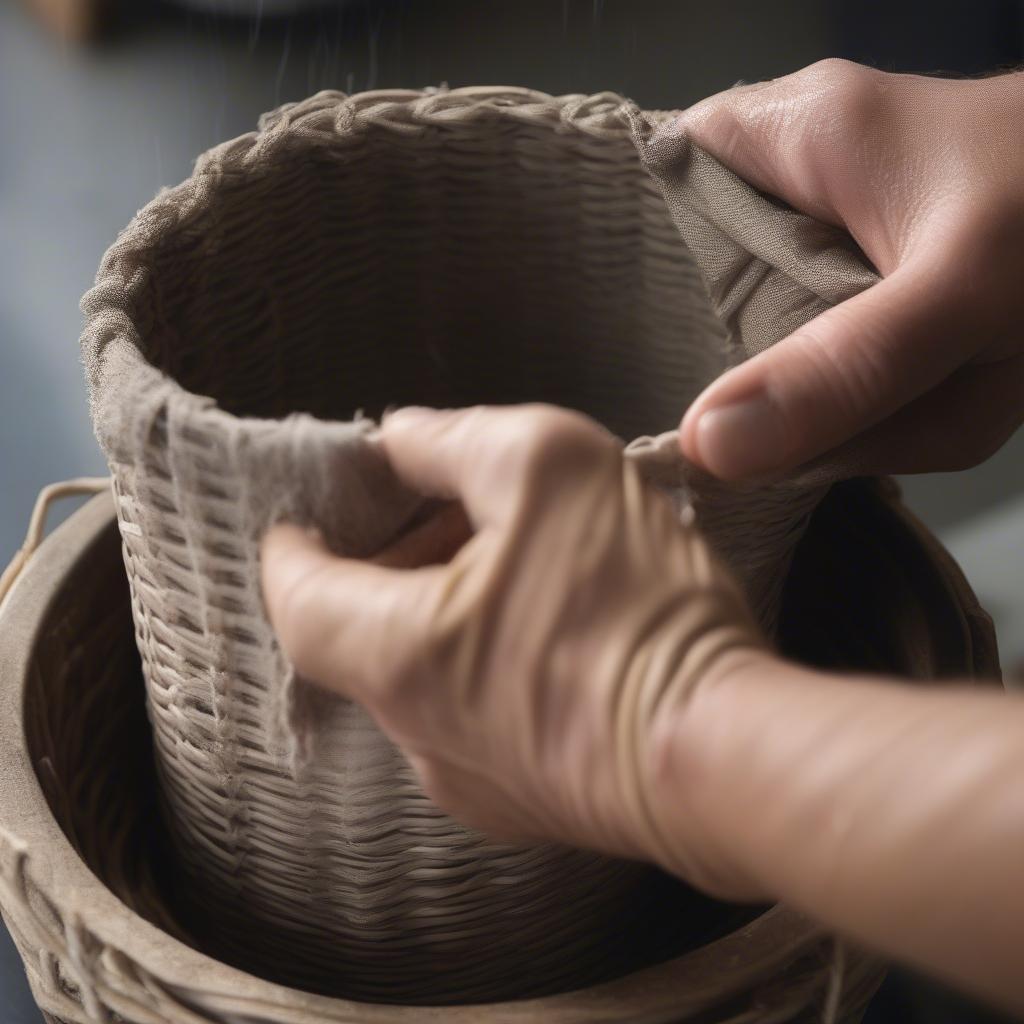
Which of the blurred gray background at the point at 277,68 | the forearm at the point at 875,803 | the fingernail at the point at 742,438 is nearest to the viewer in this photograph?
the forearm at the point at 875,803

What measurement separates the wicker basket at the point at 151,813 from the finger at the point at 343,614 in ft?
0.43

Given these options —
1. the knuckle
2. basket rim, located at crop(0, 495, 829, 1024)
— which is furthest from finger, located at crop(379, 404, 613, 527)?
basket rim, located at crop(0, 495, 829, 1024)

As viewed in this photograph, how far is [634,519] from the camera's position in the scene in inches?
12.1

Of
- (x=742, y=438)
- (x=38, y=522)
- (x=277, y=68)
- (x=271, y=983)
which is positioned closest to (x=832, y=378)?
(x=742, y=438)

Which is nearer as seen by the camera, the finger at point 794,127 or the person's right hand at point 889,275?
the person's right hand at point 889,275

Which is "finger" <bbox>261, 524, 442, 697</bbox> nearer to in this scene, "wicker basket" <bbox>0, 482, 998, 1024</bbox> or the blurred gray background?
"wicker basket" <bbox>0, 482, 998, 1024</bbox>

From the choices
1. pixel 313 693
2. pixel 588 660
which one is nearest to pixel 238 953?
pixel 313 693

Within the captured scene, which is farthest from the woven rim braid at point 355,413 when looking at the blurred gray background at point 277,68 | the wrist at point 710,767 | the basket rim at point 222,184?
the blurred gray background at point 277,68

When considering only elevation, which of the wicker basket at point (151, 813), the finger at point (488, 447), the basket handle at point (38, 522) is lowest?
the wicker basket at point (151, 813)

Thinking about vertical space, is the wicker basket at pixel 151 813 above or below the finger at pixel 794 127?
below

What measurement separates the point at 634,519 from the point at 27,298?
0.71 m

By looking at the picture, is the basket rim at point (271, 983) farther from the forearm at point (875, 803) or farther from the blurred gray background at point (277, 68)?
the blurred gray background at point (277, 68)

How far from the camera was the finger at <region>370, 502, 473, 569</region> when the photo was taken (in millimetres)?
378

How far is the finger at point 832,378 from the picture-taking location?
37 cm
